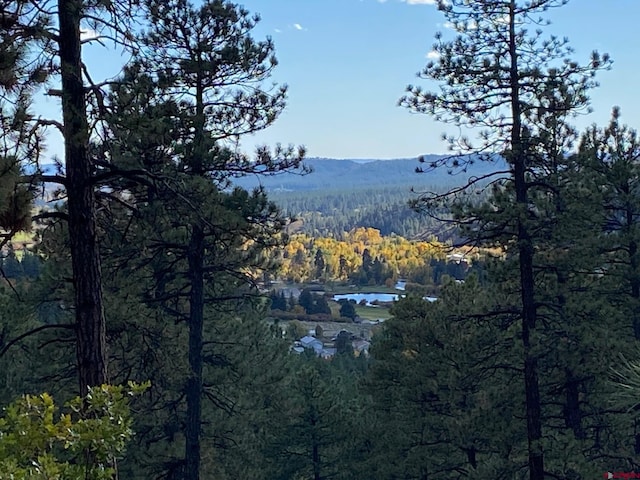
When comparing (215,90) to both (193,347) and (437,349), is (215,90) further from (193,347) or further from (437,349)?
(437,349)

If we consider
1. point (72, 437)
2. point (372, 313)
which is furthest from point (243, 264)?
point (372, 313)

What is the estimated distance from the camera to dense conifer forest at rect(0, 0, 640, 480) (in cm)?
370

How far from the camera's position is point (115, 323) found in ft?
21.3

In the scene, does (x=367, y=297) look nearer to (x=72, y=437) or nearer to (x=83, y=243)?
(x=83, y=243)

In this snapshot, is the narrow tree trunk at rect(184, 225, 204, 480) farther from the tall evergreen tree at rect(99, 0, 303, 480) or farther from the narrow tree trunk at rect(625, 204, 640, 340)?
the narrow tree trunk at rect(625, 204, 640, 340)

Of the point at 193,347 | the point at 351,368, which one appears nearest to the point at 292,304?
the point at 351,368

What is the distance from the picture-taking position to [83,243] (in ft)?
13.1

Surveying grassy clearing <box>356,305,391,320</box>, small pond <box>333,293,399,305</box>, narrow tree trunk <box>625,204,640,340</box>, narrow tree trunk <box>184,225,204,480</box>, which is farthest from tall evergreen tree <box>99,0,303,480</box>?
small pond <box>333,293,399,305</box>

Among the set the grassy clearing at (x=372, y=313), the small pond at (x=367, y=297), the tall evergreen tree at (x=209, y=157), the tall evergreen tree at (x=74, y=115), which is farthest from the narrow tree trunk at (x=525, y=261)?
the small pond at (x=367, y=297)

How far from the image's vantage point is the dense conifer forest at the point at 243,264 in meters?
3.70

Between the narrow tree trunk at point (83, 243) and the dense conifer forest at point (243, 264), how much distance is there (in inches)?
0.5

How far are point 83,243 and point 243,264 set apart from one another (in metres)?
3.98

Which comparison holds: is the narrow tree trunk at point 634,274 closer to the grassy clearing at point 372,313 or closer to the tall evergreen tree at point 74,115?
the tall evergreen tree at point 74,115

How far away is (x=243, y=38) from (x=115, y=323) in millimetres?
3883
